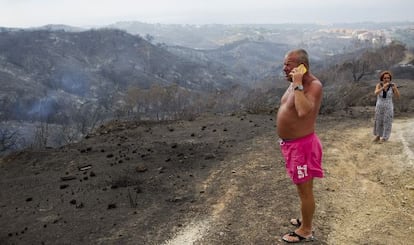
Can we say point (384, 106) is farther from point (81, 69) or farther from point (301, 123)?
point (81, 69)

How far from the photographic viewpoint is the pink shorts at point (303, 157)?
168 inches

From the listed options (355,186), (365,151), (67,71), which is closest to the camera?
(355,186)

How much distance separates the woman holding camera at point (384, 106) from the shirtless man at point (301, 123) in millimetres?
5034

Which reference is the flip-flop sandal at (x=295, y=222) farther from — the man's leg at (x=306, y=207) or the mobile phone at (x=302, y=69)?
the mobile phone at (x=302, y=69)

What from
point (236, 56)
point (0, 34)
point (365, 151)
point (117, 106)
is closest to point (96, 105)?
point (117, 106)

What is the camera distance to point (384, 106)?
8.97 meters

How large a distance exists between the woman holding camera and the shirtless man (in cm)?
503

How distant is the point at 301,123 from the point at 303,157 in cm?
34

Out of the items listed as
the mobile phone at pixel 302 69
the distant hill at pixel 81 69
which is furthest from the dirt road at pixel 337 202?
the distant hill at pixel 81 69

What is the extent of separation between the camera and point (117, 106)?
82000mm

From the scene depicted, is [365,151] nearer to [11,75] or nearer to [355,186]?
[355,186]

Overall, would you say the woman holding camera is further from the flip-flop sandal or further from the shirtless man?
the shirtless man

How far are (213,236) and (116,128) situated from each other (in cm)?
833

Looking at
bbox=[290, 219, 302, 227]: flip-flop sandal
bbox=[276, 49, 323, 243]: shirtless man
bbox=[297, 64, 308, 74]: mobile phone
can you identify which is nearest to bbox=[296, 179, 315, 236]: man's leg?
bbox=[276, 49, 323, 243]: shirtless man
